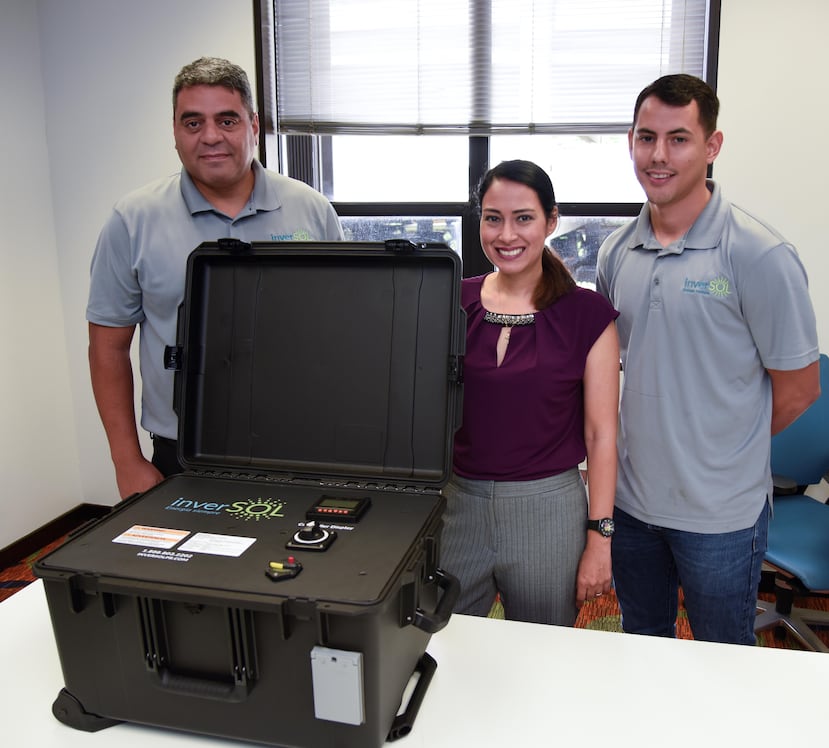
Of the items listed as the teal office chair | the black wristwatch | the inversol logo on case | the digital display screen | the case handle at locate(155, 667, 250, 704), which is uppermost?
the digital display screen

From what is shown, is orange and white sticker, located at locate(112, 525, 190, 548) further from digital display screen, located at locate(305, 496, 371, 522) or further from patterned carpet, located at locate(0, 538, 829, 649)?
patterned carpet, located at locate(0, 538, 829, 649)

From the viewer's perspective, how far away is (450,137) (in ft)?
8.64

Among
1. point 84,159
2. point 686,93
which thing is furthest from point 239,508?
point 84,159

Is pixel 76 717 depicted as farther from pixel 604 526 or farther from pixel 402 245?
pixel 604 526

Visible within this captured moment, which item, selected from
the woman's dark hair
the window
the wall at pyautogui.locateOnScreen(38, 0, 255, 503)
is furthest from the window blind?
the woman's dark hair

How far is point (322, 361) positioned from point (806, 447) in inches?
69.1

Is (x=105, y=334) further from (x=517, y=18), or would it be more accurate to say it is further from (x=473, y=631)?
(x=517, y=18)

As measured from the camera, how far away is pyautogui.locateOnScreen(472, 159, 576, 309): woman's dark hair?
4.16 feet

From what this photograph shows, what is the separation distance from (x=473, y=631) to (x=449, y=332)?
451 mm

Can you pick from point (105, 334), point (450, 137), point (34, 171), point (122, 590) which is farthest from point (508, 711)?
point (34, 171)

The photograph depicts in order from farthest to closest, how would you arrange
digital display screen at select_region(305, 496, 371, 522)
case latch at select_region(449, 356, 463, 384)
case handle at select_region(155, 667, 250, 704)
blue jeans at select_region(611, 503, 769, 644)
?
blue jeans at select_region(611, 503, 769, 644) < case latch at select_region(449, 356, 463, 384) < digital display screen at select_region(305, 496, 371, 522) < case handle at select_region(155, 667, 250, 704)

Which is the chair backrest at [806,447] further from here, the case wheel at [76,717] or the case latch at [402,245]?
the case wheel at [76,717]

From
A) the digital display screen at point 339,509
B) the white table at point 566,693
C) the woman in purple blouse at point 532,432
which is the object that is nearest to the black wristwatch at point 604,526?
the woman in purple blouse at point 532,432

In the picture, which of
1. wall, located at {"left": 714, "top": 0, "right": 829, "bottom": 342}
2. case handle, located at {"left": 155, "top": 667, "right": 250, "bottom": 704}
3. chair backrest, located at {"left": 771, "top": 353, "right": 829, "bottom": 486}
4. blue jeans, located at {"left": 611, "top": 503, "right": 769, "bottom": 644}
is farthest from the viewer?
wall, located at {"left": 714, "top": 0, "right": 829, "bottom": 342}
